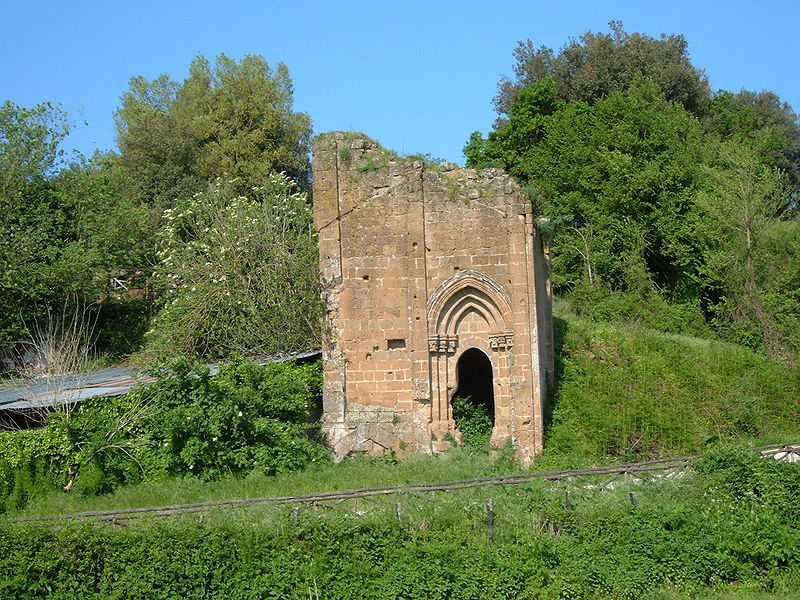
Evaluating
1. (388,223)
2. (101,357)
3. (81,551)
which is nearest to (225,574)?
(81,551)

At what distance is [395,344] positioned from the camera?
17312mm

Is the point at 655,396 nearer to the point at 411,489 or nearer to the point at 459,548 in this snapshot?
the point at 411,489

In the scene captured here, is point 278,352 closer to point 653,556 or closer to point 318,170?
point 318,170

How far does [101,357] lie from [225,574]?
13338mm

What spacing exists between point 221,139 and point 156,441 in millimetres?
20678

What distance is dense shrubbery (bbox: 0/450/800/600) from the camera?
11.6 meters

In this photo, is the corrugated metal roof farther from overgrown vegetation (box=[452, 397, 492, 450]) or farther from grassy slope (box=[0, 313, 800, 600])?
overgrown vegetation (box=[452, 397, 492, 450])

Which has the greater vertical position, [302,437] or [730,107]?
[730,107]

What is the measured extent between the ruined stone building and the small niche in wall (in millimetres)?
19

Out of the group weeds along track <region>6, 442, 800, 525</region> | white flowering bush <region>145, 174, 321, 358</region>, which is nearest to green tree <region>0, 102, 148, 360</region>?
white flowering bush <region>145, 174, 321, 358</region>

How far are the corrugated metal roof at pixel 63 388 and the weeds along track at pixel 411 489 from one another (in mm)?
3338

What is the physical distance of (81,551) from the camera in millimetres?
11688

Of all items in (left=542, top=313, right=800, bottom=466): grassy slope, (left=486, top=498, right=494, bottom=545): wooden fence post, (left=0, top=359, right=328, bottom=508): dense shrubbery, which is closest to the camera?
(left=486, top=498, right=494, bottom=545): wooden fence post

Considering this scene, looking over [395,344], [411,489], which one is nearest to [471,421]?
[395,344]
